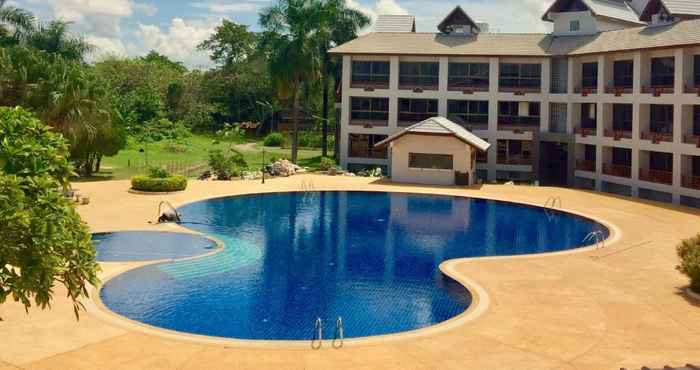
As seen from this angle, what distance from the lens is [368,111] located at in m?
59.2

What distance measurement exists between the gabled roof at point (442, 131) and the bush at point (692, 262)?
2614 cm

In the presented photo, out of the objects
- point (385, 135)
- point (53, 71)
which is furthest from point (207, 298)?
point (385, 135)

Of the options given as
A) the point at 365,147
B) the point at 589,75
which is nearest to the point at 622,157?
the point at 589,75

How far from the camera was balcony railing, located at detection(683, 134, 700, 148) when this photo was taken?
41.2 meters

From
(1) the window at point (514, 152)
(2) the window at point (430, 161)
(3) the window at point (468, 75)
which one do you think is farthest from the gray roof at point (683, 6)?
(2) the window at point (430, 161)

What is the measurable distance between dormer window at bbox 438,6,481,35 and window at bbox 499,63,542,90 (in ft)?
14.8

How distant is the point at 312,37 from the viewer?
5956 centimetres

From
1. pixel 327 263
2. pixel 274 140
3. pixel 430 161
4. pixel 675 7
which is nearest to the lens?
pixel 327 263

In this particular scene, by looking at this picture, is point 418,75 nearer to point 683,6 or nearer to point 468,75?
point 468,75

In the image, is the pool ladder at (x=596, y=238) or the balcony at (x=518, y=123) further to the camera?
the balcony at (x=518, y=123)

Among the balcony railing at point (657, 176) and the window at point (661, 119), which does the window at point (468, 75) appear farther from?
the balcony railing at point (657, 176)

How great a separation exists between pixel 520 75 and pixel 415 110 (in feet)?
28.1

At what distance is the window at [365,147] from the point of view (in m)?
58.7

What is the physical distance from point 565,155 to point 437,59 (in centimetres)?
1233
